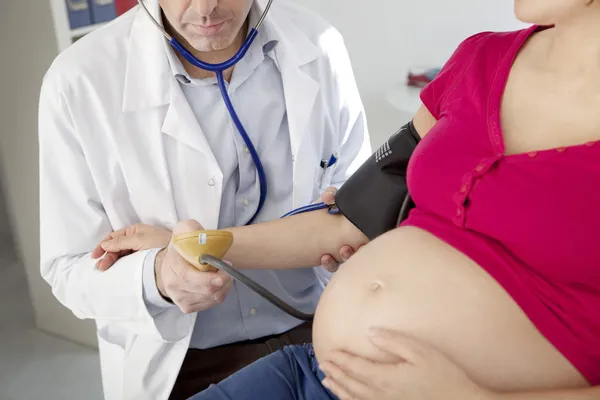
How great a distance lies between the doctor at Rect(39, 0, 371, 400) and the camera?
3.88 feet

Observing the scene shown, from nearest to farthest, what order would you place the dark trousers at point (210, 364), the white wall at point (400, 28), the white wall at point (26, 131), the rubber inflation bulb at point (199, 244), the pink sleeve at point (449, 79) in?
the rubber inflation bulb at point (199, 244) → the pink sleeve at point (449, 79) → the dark trousers at point (210, 364) → the white wall at point (26, 131) → the white wall at point (400, 28)

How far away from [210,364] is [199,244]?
477mm

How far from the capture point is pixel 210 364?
1.31 metres

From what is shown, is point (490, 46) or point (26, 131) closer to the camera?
point (490, 46)

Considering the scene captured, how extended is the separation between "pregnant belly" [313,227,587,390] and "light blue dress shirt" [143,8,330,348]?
1.33 ft

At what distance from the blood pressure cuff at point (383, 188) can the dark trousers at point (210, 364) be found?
1.28 feet

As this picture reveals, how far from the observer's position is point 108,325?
1330 millimetres

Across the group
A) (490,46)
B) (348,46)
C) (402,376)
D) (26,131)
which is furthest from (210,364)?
(348,46)

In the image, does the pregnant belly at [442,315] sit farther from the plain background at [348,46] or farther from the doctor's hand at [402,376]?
the plain background at [348,46]

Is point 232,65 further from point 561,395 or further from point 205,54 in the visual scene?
point 561,395

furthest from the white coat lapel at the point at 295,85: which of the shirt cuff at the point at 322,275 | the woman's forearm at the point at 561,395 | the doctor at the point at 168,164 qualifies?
the woman's forearm at the point at 561,395

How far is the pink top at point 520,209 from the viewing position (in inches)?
32.7

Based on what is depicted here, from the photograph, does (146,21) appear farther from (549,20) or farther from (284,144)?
(549,20)

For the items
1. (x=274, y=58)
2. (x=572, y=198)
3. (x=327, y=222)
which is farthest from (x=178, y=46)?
(x=572, y=198)
